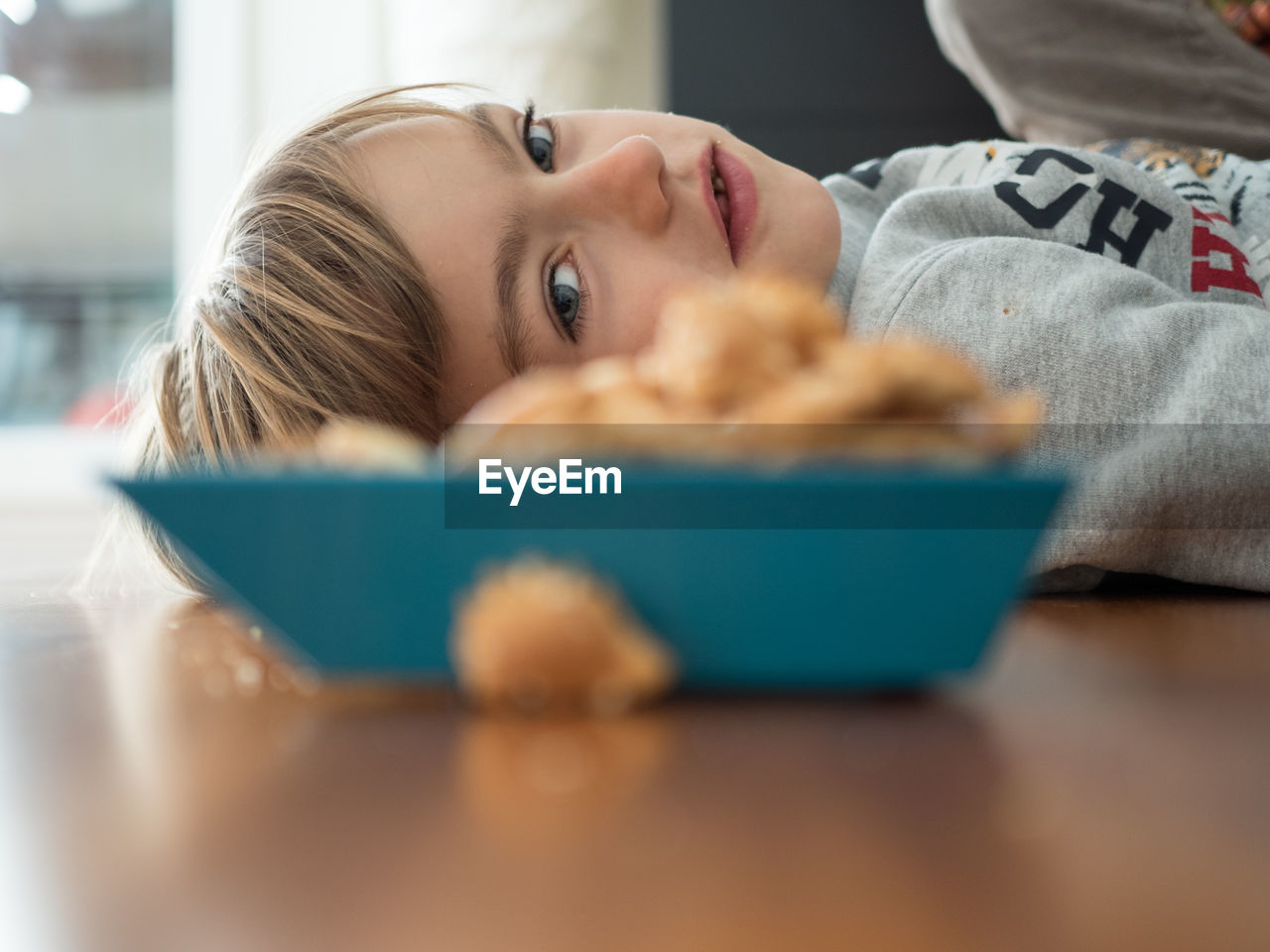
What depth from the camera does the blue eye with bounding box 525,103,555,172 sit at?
87 cm

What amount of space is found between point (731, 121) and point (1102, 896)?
2.03m

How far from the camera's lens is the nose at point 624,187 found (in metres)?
0.78

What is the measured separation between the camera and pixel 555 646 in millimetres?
289

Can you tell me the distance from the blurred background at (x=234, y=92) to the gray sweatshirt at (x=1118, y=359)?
124 centimetres

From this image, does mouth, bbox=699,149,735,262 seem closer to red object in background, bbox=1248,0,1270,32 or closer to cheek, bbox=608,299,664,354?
cheek, bbox=608,299,664,354

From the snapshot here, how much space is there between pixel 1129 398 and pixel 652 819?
1.79 feet

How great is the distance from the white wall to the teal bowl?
2008 millimetres

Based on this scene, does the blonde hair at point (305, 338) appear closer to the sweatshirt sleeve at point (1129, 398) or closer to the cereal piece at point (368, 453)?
the sweatshirt sleeve at point (1129, 398)

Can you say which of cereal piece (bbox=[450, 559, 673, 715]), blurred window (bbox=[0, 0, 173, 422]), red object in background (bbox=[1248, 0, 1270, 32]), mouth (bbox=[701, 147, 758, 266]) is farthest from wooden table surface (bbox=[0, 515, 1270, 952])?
blurred window (bbox=[0, 0, 173, 422])

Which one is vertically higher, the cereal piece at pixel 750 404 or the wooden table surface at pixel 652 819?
the cereal piece at pixel 750 404

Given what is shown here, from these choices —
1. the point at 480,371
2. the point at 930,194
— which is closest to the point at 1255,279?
the point at 930,194

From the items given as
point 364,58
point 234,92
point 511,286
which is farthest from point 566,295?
point 234,92

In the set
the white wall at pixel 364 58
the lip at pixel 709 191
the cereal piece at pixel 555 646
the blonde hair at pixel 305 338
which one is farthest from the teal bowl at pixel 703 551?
the white wall at pixel 364 58

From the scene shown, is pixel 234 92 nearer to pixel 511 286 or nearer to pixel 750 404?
pixel 511 286
